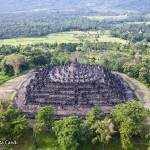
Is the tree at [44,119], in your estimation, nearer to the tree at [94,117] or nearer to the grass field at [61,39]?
the tree at [94,117]

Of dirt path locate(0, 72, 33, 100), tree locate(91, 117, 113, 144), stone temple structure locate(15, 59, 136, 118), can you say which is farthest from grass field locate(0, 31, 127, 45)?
tree locate(91, 117, 113, 144)

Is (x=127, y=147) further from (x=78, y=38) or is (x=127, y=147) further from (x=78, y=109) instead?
(x=78, y=38)

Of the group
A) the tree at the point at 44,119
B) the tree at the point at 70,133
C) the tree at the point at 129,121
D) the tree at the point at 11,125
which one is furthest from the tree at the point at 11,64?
the tree at the point at 129,121

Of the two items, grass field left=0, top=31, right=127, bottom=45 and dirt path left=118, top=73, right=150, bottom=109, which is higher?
dirt path left=118, top=73, right=150, bottom=109

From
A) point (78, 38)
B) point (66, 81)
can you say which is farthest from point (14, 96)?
point (78, 38)

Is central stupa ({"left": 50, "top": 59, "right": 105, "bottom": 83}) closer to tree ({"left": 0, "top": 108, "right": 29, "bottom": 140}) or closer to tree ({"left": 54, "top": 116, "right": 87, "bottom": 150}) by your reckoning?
tree ({"left": 0, "top": 108, "right": 29, "bottom": 140})
